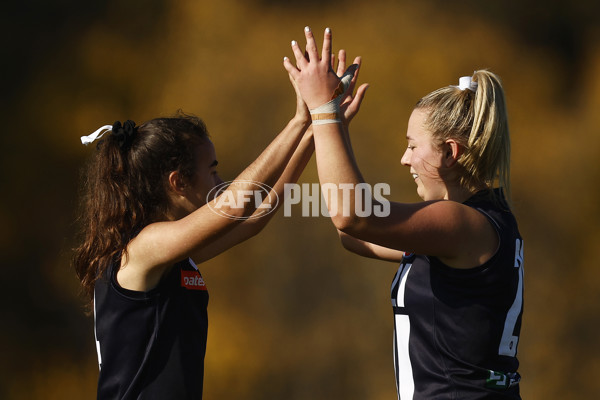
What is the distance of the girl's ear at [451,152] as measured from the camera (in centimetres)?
169

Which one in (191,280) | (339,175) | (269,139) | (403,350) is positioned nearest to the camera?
(339,175)

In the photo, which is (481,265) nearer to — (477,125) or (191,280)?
(477,125)

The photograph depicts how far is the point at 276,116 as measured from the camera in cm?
368

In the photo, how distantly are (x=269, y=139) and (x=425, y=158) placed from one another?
2.02 metres

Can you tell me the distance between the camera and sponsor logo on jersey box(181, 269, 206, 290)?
1836mm

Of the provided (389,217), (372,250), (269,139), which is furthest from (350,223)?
Result: (269,139)

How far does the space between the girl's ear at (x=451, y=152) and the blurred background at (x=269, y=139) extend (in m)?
1.89

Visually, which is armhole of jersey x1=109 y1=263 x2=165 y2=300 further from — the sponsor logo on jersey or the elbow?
the elbow

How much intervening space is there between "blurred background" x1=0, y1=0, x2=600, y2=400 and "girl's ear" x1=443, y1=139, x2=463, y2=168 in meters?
1.89

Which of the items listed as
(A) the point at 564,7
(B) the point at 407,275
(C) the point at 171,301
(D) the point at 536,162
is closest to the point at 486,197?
(B) the point at 407,275

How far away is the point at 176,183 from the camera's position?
1935 mm

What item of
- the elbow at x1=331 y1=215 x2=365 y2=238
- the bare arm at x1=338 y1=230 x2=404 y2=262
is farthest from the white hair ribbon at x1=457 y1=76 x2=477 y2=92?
the bare arm at x1=338 y1=230 x2=404 y2=262

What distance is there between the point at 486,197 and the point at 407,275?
0.27m

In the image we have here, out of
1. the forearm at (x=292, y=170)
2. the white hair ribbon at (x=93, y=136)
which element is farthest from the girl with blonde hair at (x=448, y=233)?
the white hair ribbon at (x=93, y=136)
